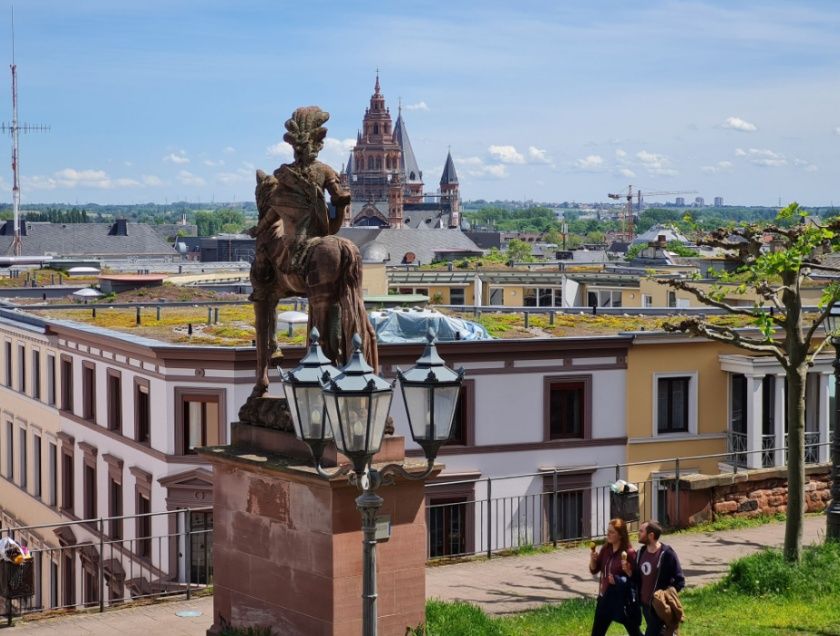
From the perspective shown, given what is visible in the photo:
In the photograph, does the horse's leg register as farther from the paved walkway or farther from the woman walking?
the woman walking

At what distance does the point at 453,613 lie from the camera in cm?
1336

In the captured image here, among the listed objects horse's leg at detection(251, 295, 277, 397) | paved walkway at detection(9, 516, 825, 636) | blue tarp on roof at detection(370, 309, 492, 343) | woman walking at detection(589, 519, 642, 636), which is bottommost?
paved walkway at detection(9, 516, 825, 636)

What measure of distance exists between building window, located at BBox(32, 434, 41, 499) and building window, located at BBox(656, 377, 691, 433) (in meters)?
16.3

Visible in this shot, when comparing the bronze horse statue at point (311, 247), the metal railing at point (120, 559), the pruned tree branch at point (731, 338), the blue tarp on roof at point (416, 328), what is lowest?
the metal railing at point (120, 559)

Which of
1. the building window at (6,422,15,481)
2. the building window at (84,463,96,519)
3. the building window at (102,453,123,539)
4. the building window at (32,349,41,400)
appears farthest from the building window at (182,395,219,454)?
the building window at (6,422,15,481)

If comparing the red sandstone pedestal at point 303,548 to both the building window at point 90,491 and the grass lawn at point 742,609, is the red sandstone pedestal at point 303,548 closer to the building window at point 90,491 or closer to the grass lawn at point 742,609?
the grass lawn at point 742,609

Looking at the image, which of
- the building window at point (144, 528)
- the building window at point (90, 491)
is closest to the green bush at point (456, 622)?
the building window at point (144, 528)

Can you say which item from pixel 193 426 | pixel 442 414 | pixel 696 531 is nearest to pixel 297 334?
pixel 193 426

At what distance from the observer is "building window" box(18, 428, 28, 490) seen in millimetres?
39659

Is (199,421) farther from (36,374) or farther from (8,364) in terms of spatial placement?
(8,364)

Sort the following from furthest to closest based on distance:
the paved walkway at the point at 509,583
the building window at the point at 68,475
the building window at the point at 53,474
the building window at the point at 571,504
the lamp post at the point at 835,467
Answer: the building window at the point at 53,474 → the building window at the point at 68,475 → the building window at the point at 571,504 → the lamp post at the point at 835,467 → the paved walkway at the point at 509,583

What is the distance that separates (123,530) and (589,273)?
4748 cm

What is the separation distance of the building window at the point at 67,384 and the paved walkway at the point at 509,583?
19855mm

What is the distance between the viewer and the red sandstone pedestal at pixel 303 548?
40.2ft
